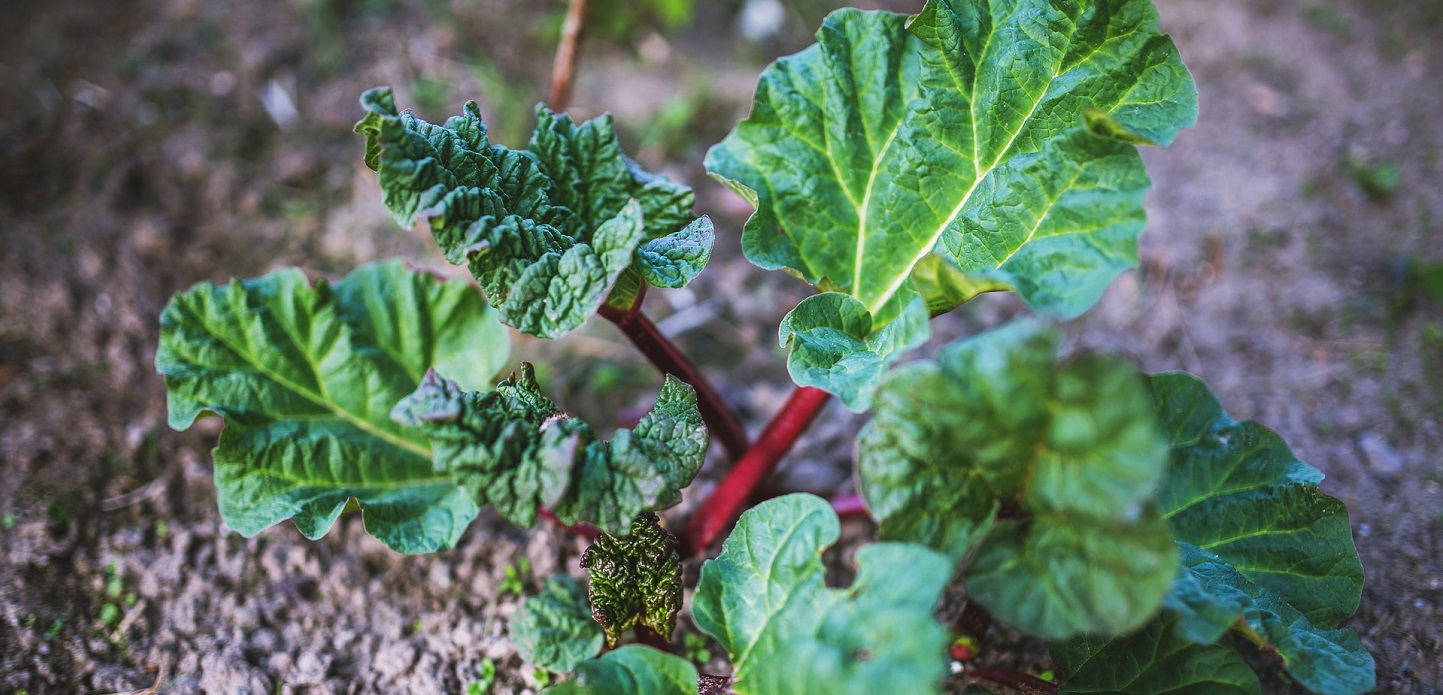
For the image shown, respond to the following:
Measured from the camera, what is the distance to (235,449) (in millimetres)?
1818

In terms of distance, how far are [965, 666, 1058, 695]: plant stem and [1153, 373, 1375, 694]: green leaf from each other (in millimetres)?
328

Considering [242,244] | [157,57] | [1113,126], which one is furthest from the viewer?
[157,57]

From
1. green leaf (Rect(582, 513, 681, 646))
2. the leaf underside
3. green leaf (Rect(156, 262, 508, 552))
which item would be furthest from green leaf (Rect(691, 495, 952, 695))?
green leaf (Rect(156, 262, 508, 552))

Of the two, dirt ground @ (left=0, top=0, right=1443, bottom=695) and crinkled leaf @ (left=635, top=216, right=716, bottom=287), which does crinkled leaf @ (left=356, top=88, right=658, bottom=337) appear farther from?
dirt ground @ (left=0, top=0, right=1443, bottom=695)

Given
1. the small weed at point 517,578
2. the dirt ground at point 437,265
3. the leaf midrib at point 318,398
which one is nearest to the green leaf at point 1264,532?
the dirt ground at point 437,265

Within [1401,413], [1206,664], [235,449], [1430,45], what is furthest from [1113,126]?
[1430,45]

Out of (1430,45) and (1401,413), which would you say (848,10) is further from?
(1430,45)

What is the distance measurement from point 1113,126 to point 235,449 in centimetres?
172

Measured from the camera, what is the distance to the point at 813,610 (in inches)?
56.0

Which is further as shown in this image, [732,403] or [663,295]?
[663,295]

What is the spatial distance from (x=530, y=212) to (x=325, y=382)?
0.66 meters

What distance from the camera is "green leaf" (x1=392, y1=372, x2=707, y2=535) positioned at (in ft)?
4.66

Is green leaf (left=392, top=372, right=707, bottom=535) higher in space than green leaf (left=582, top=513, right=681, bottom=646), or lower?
higher

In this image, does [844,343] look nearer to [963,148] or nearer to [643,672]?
[963,148]
